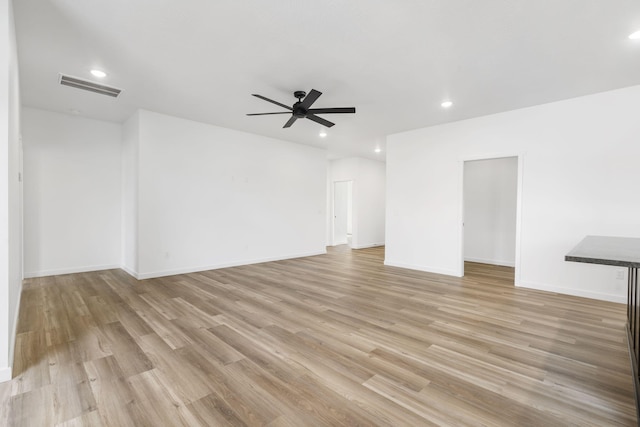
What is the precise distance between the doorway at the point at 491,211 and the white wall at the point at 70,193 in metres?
7.12

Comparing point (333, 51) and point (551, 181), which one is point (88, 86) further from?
point (551, 181)

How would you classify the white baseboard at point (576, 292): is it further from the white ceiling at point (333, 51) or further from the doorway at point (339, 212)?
the doorway at point (339, 212)

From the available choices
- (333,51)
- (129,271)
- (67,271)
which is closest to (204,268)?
(129,271)

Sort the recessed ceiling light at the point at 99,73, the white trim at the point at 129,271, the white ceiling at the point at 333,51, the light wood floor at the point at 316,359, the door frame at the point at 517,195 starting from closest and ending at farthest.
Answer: the light wood floor at the point at 316,359
the white ceiling at the point at 333,51
the recessed ceiling light at the point at 99,73
the door frame at the point at 517,195
the white trim at the point at 129,271

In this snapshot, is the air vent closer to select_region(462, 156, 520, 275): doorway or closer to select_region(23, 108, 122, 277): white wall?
select_region(23, 108, 122, 277): white wall

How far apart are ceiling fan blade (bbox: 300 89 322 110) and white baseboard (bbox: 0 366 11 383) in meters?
3.44

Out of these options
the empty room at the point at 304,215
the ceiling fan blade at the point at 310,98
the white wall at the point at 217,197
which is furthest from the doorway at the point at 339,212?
the ceiling fan blade at the point at 310,98

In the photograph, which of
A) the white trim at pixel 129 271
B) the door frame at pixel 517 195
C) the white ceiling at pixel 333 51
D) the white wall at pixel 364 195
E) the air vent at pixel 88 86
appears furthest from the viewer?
the white wall at pixel 364 195

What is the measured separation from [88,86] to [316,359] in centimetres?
455

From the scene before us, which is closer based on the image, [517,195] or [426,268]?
[517,195]

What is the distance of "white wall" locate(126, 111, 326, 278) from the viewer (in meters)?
5.19

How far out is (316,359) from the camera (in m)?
2.45

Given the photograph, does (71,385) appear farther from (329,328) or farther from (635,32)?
(635,32)

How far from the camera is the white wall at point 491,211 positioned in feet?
21.0
